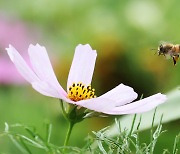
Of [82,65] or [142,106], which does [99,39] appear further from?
[142,106]

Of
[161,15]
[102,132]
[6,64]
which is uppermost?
[161,15]

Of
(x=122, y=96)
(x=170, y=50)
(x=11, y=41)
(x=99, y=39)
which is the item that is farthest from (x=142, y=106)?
(x=99, y=39)

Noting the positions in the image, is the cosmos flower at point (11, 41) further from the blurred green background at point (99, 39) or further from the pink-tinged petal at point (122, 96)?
the pink-tinged petal at point (122, 96)

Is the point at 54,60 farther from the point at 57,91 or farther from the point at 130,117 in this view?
the point at 57,91

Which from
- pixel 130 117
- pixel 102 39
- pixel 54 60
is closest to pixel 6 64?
pixel 54 60

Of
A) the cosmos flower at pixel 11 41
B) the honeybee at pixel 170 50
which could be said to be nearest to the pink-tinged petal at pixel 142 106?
the honeybee at pixel 170 50

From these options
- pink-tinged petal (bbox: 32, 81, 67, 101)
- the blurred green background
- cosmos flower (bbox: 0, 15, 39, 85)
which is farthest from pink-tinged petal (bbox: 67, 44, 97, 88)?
cosmos flower (bbox: 0, 15, 39, 85)

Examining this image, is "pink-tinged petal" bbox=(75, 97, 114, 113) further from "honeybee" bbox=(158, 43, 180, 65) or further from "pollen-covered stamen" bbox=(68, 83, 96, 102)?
"honeybee" bbox=(158, 43, 180, 65)
